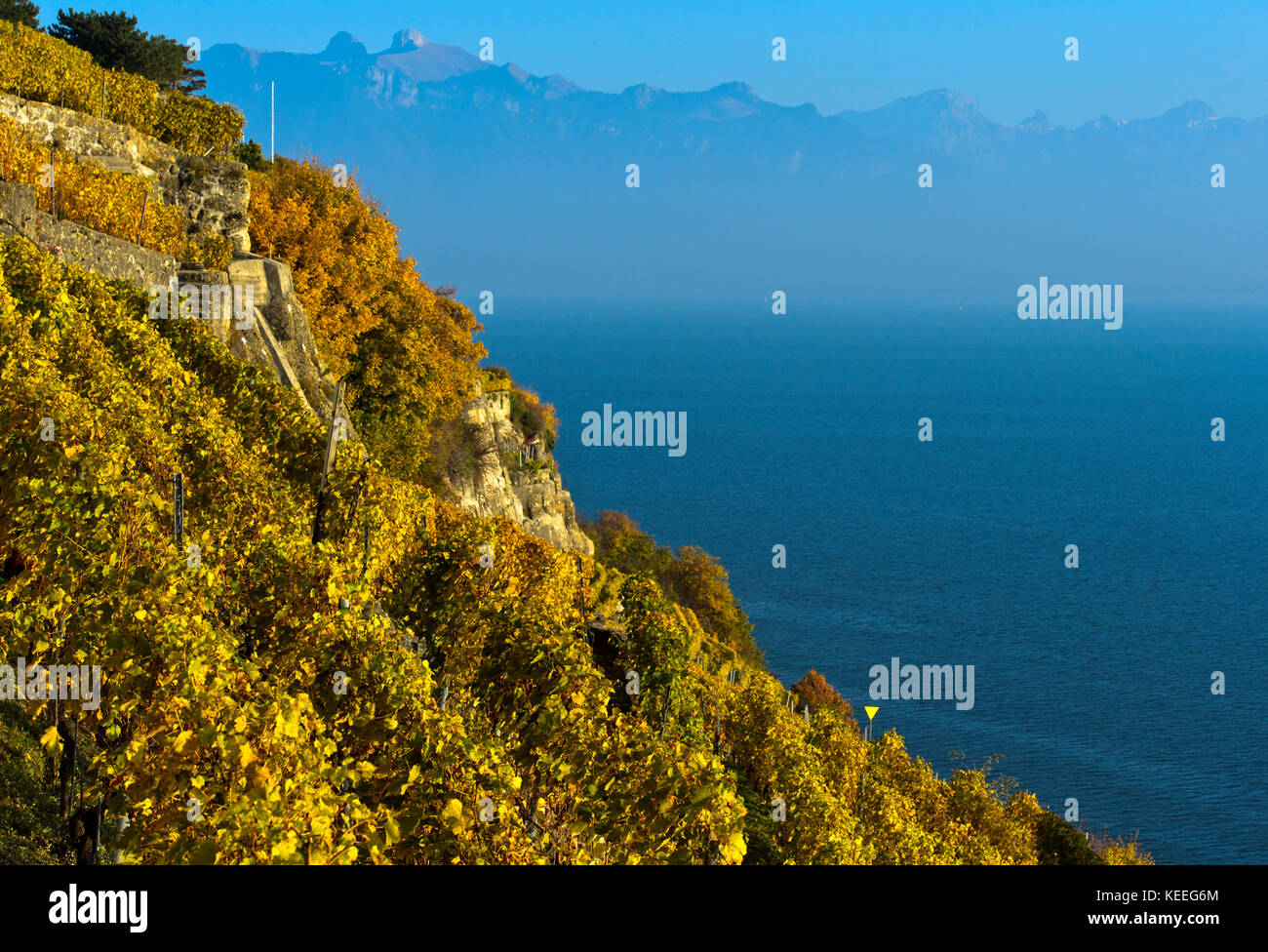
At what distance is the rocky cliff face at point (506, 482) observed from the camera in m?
48.8

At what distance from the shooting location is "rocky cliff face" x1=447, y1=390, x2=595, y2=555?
48812 millimetres

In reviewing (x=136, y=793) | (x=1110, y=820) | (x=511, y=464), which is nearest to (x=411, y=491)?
(x=136, y=793)

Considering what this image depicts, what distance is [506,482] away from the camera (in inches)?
2067

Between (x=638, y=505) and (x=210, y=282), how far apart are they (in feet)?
371

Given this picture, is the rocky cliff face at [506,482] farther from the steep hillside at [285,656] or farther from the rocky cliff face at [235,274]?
the steep hillside at [285,656]

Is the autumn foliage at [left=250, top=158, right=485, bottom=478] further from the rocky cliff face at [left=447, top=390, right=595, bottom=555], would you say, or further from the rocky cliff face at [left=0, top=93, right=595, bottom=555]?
the rocky cliff face at [left=447, top=390, right=595, bottom=555]

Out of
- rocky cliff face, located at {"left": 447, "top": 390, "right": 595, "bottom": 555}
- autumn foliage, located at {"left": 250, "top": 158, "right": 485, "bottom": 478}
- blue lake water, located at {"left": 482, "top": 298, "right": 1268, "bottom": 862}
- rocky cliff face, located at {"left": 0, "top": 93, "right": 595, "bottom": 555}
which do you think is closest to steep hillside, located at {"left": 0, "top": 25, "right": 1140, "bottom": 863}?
rocky cliff face, located at {"left": 0, "top": 93, "right": 595, "bottom": 555}

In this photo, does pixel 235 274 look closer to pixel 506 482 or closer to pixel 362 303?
pixel 362 303

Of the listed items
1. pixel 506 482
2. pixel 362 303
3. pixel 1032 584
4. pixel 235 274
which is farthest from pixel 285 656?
pixel 1032 584

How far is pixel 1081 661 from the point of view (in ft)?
293

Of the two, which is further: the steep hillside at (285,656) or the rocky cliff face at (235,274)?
the rocky cliff face at (235,274)

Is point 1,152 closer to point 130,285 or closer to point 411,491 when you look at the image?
point 130,285

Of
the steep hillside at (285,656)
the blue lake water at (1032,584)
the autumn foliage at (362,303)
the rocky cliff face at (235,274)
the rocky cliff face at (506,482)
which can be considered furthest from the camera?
the blue lake water at (1032,584)

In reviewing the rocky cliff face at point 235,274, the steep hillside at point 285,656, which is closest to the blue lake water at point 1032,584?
the rocky cliff face at point 235,274
